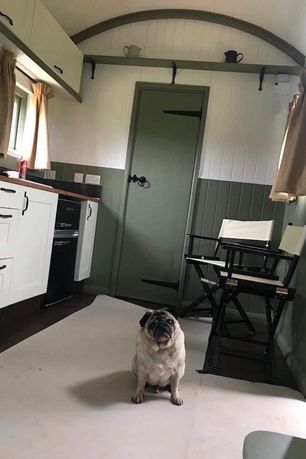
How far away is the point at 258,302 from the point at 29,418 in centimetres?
252

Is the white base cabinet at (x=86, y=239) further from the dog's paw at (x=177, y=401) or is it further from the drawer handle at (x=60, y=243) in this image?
the dog's paw at (x=177, y=401)

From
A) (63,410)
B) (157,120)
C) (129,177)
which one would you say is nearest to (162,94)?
(157,120)

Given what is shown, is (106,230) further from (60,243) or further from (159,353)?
(159,353)

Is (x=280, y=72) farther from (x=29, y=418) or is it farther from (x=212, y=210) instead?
(x=29, y=418)

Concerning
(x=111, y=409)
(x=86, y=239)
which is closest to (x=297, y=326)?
(x=111, y=409)

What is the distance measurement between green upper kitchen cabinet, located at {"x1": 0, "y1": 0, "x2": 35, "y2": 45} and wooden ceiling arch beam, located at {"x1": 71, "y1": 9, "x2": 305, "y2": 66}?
1.10m

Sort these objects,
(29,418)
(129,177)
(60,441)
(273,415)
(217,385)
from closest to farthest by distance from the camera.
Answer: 1. (60,441)
2. (29,418)
3. (273,415)
4. (217,385)
5. (129,177)

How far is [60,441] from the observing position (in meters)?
1.21

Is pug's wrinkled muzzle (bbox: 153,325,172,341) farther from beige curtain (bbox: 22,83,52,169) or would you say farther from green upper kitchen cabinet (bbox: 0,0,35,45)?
beige curtain (bbox: 22,83,52,169)

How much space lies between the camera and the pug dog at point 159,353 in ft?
4.88

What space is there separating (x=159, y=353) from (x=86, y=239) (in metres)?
2.03

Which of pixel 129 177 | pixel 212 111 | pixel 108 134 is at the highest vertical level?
pixel 212 111

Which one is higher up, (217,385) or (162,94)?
(162,94)

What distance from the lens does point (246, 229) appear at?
3.18 metres
